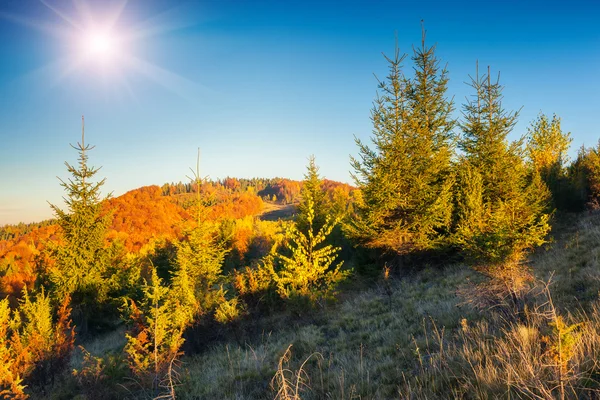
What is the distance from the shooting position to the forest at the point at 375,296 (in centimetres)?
373

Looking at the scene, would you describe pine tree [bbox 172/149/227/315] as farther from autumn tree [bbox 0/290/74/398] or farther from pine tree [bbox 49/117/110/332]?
pine tree [bbox 49/117/110/332]

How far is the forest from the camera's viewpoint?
3734 mm

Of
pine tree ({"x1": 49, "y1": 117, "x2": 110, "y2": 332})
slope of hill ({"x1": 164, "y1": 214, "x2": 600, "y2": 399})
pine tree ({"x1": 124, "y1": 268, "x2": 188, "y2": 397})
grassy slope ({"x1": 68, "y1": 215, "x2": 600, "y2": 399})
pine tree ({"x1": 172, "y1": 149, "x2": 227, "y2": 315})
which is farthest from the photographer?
pine tree ({"x1": 49, "y1": 117, "x2": 110, "y2": 332})

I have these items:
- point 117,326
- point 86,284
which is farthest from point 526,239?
point 117,326

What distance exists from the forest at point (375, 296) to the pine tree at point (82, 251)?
102 millimetres

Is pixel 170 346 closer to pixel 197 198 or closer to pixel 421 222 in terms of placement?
pixel 197 198

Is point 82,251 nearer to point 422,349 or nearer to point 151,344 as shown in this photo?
point 151,344

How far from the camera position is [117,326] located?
20.5 m

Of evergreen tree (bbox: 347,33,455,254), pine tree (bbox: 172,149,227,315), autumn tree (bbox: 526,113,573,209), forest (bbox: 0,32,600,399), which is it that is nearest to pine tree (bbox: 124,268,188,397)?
forest (bbox: 0,32,600,399)

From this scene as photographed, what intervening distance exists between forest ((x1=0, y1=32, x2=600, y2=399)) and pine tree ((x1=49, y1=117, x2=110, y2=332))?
10 cm

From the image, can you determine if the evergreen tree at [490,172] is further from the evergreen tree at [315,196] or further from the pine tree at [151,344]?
the pine tree at [151,344]

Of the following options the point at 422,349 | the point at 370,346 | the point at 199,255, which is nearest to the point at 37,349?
the point at 199,255

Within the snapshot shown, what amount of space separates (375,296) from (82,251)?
1937 cm

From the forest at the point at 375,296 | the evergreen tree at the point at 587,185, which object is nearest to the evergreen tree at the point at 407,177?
the forest at the point at 375,296
